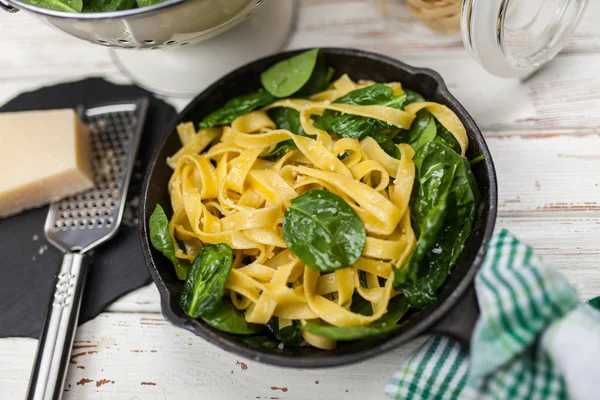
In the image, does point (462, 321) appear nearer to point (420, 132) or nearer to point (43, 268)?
point (420, 132)

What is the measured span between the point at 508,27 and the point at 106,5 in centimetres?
123

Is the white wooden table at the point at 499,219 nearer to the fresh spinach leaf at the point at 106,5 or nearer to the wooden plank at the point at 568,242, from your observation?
the wooden plank at the point at 568,242

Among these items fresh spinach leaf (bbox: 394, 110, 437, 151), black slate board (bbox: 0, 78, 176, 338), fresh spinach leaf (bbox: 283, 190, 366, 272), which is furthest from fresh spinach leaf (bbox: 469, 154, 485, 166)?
black slate board (bbox: 0, 78, 176, 338)

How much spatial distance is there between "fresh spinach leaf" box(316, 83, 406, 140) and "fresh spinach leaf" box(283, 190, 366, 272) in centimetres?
25

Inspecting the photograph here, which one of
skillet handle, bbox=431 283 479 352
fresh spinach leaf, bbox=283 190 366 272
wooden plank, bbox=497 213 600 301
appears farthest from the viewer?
wooden plank, bbox=497 213 600 301

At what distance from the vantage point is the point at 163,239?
1511 millimetres

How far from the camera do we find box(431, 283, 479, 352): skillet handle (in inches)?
50.5

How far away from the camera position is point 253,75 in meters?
1.80

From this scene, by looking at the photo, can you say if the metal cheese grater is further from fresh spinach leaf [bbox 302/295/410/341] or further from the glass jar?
the glass jar

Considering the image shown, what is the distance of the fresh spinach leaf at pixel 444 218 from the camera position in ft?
4.52

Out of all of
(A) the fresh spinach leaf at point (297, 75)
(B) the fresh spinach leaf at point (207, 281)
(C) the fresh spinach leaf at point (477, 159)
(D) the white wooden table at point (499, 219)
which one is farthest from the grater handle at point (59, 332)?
(C) the fresh spinach leaf at point (477, 159)

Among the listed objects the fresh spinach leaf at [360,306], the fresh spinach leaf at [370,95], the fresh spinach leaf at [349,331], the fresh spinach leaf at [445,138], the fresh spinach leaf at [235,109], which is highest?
the fresh spinach leaf at [370,95]

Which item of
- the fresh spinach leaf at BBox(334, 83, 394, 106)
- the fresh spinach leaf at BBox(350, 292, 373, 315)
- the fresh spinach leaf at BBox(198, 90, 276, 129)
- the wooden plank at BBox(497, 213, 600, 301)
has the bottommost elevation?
the fresh spinach leaf at BBox(350, 292, 373, 315)

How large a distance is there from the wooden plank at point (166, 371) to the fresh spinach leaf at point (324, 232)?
36 cm
